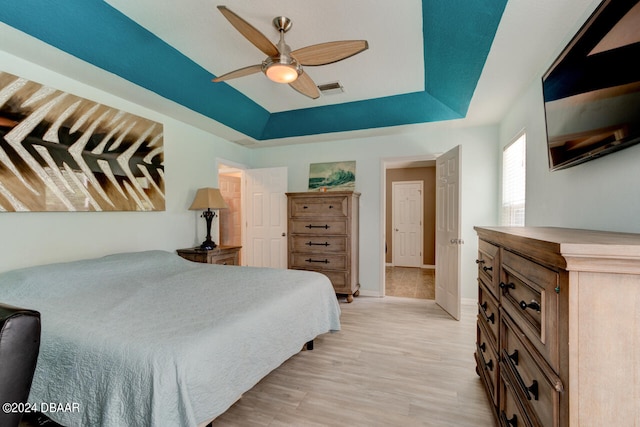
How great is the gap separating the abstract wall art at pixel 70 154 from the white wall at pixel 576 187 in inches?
145

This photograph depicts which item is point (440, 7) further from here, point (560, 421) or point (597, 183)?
point (560, 421)

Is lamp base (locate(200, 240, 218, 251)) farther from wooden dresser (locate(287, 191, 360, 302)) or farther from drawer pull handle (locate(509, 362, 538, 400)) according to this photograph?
drawer pull handle (locate(509, 362, 538, 400))

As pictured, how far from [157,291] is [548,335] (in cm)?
216

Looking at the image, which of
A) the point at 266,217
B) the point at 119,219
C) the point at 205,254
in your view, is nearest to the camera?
the point at 119,219

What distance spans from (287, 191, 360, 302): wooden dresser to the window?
1.89 meters

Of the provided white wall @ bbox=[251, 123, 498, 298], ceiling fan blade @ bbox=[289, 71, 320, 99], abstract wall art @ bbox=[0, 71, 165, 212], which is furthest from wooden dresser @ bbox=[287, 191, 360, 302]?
abstract wall art @ bbox=[0, 71, 165, 212]

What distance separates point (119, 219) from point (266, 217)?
216 cm

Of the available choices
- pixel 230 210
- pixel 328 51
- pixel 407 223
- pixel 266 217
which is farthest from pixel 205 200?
pixel 407 223

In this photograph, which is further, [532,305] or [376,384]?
[376,384]

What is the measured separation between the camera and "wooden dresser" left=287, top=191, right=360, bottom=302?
3.96 metres

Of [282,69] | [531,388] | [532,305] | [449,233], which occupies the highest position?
[282,69]

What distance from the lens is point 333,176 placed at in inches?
177

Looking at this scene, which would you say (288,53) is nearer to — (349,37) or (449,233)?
(349,37)

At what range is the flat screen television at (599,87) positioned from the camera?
3.49 feet
